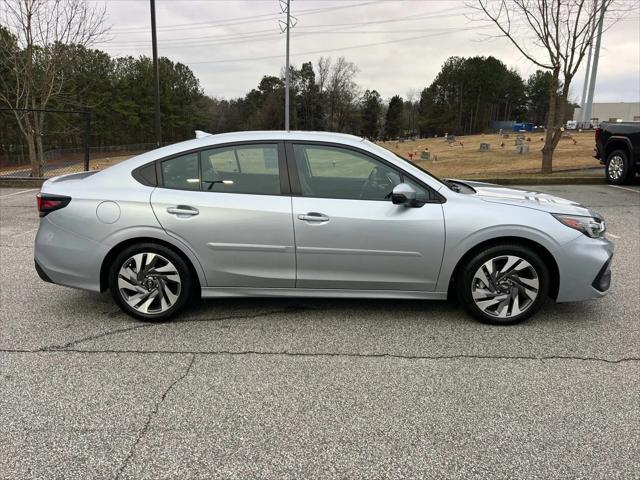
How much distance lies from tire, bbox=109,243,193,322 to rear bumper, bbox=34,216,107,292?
6.1 inches

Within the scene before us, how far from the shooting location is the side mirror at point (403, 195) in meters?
3.68

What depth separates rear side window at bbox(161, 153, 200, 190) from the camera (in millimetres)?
3941

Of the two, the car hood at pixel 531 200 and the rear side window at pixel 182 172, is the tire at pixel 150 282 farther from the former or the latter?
the car hood at pixel 531 200

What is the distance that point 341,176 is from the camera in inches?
160

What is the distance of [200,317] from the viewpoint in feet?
13.6

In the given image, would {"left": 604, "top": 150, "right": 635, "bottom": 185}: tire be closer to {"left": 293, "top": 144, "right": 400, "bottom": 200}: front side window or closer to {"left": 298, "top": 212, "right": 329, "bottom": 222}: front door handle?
{"left": 293, "top": 144, "right": 400, "bottom": 200}: front side window

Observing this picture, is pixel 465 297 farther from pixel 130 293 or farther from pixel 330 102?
pixel 330 102

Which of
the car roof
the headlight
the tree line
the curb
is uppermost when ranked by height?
the tree line

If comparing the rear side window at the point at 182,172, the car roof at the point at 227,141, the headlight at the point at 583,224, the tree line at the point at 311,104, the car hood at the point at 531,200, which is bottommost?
the headlight at the point at 583,224

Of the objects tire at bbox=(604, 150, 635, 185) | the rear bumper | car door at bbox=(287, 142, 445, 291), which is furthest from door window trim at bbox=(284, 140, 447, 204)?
tire at bbox=(604, 150, 635, 185)

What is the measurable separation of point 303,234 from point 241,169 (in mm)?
755

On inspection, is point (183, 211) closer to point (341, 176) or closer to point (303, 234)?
point (303, 234)

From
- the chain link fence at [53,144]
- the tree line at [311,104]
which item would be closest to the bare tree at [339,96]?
the tree line at [311,104]

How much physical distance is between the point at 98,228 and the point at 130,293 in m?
0.57
